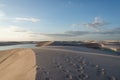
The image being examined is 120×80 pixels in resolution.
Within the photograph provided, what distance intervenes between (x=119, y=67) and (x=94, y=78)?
2.14 m

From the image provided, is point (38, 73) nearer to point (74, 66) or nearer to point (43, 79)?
point (43, 79)

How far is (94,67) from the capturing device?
889 centimetres

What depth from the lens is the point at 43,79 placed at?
730 centimetres

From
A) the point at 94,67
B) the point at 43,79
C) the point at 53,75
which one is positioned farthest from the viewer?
the point at 94,67

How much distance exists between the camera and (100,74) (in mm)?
7746

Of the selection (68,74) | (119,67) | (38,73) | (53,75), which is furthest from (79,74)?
(119,67)

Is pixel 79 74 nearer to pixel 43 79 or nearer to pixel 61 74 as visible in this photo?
pixel 61 74

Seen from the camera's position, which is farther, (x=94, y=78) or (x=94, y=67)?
(x=94, y=67)

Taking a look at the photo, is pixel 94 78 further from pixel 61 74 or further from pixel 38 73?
pixel 38 73

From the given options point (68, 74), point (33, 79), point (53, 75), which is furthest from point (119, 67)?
point (33, 79)

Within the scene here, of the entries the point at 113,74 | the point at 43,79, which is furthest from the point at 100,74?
the point at 43,79

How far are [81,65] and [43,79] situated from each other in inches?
103

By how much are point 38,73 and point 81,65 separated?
7.65 ft

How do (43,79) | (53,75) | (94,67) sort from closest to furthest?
(43,79) → (53,75) → (94,67)
